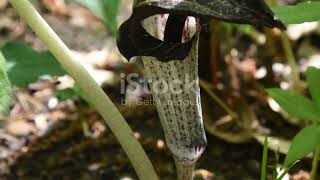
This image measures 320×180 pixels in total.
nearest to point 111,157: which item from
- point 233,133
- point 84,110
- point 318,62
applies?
point 84,110

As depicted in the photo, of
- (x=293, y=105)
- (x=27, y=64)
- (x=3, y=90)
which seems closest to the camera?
(x=3, y=90)

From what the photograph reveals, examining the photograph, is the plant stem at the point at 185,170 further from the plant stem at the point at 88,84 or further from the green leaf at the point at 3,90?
the green leaf at the point at 3,90

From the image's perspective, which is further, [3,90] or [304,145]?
[304,145]

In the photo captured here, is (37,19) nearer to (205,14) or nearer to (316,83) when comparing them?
(205,14)

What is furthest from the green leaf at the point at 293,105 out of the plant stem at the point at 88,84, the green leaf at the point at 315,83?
the plant stem at the point at 88,84

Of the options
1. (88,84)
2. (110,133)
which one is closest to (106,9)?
(88,84)

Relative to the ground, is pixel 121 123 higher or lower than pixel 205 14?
lower

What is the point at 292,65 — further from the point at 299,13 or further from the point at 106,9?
the point at 106,9
